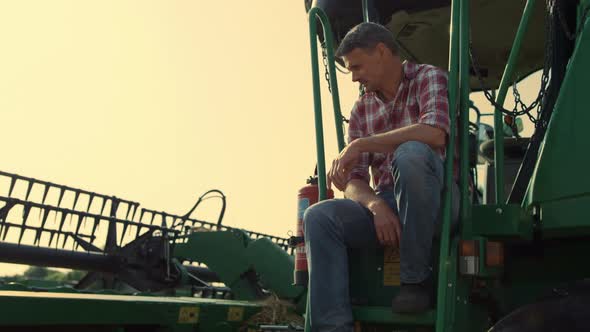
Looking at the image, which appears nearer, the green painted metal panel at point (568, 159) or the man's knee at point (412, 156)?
the green painted metal panel at point (568, 159)

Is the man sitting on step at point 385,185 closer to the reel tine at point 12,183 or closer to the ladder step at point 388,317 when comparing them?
the ladder step at point 388,317

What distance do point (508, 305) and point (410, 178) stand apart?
81 cm

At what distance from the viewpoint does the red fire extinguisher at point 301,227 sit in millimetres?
3102

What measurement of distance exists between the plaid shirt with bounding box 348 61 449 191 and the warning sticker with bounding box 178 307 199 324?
5.47ft

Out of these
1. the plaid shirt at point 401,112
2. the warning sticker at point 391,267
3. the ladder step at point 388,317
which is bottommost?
the ladder step at point 388,317

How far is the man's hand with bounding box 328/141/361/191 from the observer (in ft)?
9.09

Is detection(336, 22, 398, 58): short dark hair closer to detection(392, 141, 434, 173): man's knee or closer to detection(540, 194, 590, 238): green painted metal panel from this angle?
detection(392, 141, 434, 173): man's knee

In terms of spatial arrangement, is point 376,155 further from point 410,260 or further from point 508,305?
point 508,305

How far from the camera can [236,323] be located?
479 cm

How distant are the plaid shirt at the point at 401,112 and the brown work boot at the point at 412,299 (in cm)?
54

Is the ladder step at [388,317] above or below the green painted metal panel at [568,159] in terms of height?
below

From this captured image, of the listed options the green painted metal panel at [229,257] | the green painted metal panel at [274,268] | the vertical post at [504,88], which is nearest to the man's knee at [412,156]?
the vertical post at [504,88]

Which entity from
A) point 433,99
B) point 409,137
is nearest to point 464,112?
point 433,99

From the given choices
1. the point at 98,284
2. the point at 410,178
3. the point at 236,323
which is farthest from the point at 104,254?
the point at 410,178
